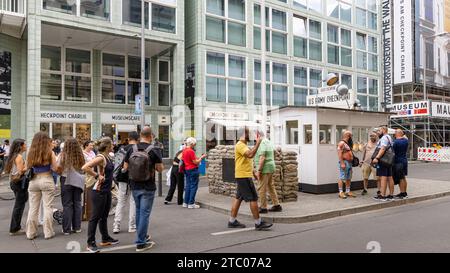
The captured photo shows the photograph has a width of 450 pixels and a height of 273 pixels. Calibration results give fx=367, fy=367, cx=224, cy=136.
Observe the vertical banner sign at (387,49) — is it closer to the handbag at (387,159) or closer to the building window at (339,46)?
the building window at (339,46)

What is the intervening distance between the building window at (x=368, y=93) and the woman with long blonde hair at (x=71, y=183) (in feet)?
93.2

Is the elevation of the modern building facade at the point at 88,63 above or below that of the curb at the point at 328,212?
above

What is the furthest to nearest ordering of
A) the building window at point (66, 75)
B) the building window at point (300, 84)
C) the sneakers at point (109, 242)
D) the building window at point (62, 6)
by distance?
the building window at point (300, 84), the building window at point (66, 75), the building window at point (62, 6), the sneakers at point (109, 242)

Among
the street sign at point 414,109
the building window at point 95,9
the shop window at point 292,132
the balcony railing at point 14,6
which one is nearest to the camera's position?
the shop window at point 292,132

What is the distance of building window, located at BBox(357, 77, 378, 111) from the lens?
3133 cm

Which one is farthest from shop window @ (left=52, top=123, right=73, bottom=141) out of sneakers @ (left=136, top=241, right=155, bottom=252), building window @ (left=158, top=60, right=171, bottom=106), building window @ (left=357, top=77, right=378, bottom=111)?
building window @ (left=357, top=77, right=378, bottom=111)

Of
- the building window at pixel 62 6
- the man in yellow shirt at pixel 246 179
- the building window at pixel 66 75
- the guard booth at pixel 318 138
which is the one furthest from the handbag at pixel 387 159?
the building window at pixel 66 75

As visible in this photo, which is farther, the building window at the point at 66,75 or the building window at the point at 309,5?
the building window at the point at 309,5

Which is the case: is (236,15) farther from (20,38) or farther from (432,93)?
(432,93)

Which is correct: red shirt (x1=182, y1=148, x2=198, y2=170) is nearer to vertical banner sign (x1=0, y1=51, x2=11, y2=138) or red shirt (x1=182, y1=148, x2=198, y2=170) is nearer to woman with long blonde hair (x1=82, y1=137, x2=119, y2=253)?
woman with long blonde hair (x1=82, y1=137, x2=119, y2=253)

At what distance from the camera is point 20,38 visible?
20609mm

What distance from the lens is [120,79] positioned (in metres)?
23.3

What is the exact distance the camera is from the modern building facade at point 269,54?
76.3 feet
